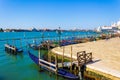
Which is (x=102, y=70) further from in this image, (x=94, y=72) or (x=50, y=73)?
(x=50, y=73)

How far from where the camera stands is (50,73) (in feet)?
69.5

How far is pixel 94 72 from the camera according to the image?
18609mm

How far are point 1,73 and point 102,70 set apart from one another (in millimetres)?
12546

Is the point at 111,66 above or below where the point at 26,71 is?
above

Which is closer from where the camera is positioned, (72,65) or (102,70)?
(102,70)

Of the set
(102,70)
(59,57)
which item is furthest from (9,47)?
(102,70)

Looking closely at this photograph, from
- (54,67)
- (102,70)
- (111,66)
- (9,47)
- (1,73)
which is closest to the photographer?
(102,70)

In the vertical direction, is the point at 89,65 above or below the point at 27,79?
above

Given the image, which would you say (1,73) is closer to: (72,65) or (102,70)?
(72,65)

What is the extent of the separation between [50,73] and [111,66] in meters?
6.95

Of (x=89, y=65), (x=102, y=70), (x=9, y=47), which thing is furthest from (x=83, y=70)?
(x=9, y=47)

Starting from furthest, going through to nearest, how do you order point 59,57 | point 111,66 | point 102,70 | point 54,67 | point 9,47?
point 9,47
point 59,57
point 54,67
point 111,66
point 102,70

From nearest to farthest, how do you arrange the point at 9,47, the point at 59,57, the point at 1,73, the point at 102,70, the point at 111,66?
the point at 102,70
the point at 111,66
the point at 1,73
the point at 59,57
the point at 9,47

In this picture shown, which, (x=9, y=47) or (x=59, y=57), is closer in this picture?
(x=59, y=57)
